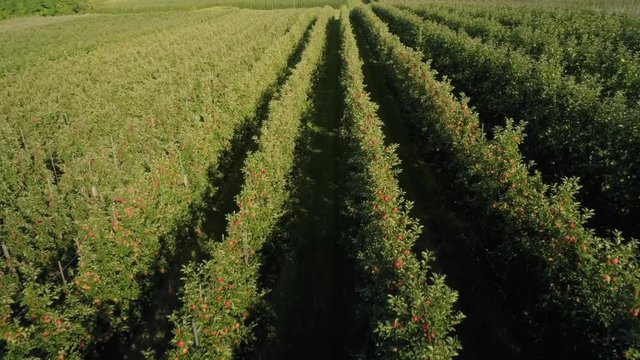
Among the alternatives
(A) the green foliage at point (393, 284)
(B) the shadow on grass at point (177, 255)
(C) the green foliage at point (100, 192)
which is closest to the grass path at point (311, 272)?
(A) the green foliage at point (393, 284)

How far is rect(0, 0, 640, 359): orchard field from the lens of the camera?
8578 mm

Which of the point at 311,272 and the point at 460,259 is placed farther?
the point at 460,259

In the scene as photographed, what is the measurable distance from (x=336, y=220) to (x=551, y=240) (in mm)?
7844

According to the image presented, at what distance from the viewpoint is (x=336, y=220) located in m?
15.7

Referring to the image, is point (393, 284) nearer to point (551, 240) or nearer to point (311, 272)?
point (551, 240)

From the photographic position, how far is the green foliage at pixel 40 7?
269 feet

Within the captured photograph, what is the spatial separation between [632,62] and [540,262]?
592 inches

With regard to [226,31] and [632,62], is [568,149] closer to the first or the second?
[632,62]

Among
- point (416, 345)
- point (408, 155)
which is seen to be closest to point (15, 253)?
point (416, 345)

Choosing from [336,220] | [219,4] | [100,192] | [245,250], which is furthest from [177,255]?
[219,4]

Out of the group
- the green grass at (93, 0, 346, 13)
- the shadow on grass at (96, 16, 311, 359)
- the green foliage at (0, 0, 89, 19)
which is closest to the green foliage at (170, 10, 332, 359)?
the shadow on grass at (96, 16, 311, 359)

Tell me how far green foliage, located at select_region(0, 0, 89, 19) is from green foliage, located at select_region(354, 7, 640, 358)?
321ft

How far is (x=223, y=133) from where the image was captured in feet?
61.2

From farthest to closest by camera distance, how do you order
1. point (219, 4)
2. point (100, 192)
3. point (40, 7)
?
1. point (219, 4)
2. point (40, 7)
3. point (100, 192)
